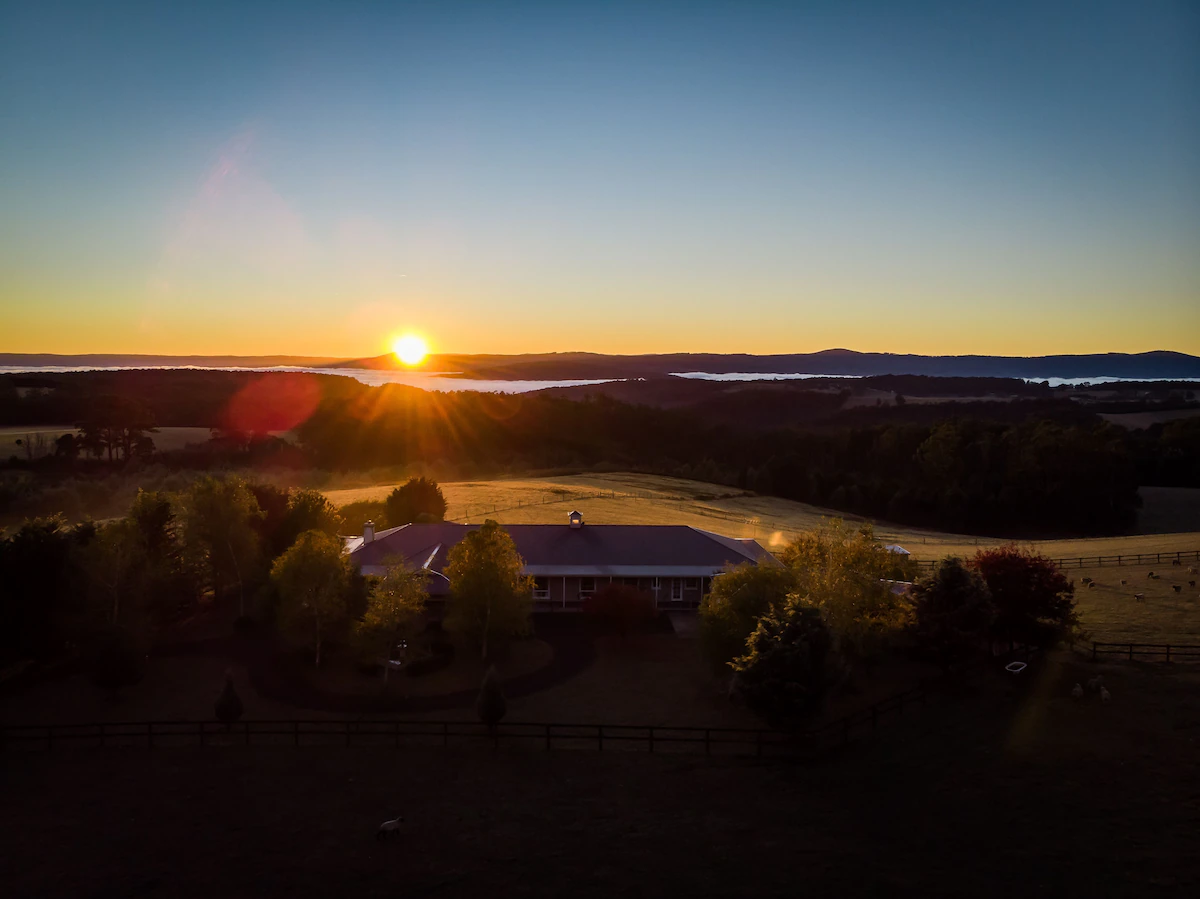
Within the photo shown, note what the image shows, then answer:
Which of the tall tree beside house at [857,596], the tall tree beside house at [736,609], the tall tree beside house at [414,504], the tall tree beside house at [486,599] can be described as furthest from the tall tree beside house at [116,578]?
→ the tall tree beside house at [857,596]

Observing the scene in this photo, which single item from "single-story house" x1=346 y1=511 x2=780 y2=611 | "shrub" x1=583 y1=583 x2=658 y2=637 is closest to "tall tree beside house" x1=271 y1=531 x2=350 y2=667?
"single-story house" x1=346 y1=511 x2=780 y2=611

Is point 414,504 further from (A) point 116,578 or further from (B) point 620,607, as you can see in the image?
(B) point 620,607

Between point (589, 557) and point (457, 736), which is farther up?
point (589, 557)

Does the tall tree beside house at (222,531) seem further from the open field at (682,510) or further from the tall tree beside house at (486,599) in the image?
the open field at (682,510)

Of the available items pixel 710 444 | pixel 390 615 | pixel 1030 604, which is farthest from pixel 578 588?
pixel 710 444

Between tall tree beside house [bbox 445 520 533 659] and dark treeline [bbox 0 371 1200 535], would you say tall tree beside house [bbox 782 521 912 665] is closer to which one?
tall tree beside house [bbox 445 520 533 659]

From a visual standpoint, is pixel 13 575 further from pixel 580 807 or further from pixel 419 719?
pixel 580 807

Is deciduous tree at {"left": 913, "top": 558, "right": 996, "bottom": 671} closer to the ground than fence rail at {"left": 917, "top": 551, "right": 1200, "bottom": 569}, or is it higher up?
higher up
